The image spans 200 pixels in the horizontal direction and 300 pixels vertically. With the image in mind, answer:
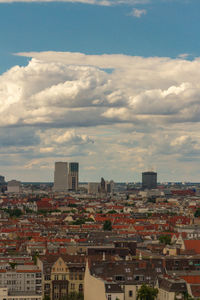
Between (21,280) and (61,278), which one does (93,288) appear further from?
(21,280)

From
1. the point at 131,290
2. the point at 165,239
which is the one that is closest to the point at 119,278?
the point at 131,290

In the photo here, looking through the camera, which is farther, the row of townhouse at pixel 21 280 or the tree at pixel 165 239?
the tree at pixel 165 239

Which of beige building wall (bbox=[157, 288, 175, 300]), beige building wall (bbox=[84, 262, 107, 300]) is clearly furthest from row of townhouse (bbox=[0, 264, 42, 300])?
beige building wall (bbox=[157, 288, 175, 300])

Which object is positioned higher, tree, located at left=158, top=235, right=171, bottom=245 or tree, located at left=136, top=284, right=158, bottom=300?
tree, located at left=158, top=235, right=171, bottom=245

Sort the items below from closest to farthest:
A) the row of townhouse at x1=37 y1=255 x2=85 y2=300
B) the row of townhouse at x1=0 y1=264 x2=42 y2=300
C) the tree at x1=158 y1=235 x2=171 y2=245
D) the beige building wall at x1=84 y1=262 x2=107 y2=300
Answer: the beige building wall at x1=84 y1=262 x2=107 y2=300 < the row of townhouse at x1=37 y1=255 x2=85 y2=300 < the row of townhouse at x1=0 y1=264 x2=42 y2=300 < the tree at x1=158 y1=235 x2=171 y2=245

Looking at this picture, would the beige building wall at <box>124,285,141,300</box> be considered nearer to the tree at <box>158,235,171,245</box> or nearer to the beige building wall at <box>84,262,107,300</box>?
the beige building wall at <box>84,262,107,300</box>

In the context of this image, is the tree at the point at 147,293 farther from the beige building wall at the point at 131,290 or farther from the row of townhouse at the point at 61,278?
the row of townhouse at the point at 61,278

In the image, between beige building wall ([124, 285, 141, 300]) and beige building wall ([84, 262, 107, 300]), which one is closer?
beige building wall ([84, 262, 107, 300])

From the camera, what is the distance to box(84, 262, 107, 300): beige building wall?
88125mm

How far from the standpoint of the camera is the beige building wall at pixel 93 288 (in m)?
88.1

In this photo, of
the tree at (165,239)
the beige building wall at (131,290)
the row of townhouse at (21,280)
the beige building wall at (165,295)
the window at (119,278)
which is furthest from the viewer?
the tree at (165,239)

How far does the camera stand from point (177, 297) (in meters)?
84.3

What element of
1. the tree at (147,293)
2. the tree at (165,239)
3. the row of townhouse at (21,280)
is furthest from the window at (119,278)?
the tree at (165,239)

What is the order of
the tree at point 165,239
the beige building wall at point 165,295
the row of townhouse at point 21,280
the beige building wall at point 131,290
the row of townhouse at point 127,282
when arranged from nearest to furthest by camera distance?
1. the beige building wall at point 165,295
2. the row of townhouse at point 127,282
3. the beige building wall at point 131,290
4. the row of townhouse at point 21,280
5. the tree at point 165,239
